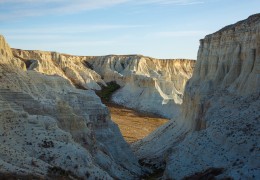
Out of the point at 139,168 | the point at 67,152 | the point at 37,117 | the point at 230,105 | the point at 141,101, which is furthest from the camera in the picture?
the point at 141,101

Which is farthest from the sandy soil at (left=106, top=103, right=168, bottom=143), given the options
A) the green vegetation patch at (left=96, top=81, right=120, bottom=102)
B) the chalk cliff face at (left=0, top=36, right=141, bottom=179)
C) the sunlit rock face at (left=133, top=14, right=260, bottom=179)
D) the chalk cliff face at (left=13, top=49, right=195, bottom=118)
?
the chalk cliff face at (left=0, top=36, right=141, bottom=179)

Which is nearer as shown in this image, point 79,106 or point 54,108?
point 54,108

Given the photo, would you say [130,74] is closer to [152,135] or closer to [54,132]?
[152,135]

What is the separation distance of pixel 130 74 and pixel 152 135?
185 feet

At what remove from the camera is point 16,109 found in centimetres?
2958

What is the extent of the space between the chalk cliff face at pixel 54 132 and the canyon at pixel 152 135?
0.19 ft

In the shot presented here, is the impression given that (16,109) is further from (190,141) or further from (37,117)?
(190,141)

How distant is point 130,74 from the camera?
101938mm

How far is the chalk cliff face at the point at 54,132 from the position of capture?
83.5ft

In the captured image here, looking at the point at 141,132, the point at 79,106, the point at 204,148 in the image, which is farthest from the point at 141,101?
the point at 204,148

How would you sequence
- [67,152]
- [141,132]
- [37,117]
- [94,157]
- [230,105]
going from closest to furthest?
[67,152] < [37,117] < [94,157] < [230,105] < [141,132]

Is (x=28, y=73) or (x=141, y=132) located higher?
(x=28, y=73)

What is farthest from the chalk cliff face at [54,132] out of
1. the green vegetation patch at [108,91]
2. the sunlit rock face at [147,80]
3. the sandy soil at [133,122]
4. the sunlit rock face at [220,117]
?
the green vegetation patch at [108,91]

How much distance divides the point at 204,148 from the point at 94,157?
7.36m
